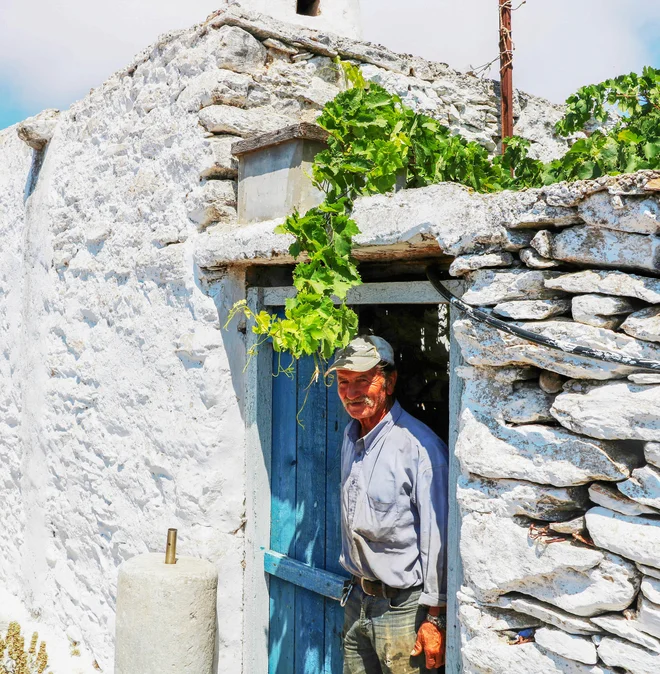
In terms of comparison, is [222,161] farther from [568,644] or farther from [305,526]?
[568,644]

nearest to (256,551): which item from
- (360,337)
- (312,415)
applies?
(312,415)

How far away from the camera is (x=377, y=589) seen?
9.32 feet

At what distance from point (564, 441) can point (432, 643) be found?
0.96 metres

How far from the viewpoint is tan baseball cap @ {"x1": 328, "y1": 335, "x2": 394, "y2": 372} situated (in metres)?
2.82

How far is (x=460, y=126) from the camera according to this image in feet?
14.5

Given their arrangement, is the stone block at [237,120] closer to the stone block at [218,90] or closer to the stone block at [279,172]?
the stone block at [218,90]

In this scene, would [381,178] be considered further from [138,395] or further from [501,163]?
[138,395]

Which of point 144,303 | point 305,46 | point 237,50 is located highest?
point 305,46

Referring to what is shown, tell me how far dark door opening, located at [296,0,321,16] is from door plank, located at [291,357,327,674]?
9.19ft

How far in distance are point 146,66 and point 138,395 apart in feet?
5.40

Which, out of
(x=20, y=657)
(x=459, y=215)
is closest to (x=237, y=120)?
(x=459, y=215)

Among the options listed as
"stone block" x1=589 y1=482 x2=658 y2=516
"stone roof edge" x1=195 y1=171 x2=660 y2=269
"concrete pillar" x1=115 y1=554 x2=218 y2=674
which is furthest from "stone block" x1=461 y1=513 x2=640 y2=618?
"concrete pillar" x1=115 y1=554 x2=218 y2=674

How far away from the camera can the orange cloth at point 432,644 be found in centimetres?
265

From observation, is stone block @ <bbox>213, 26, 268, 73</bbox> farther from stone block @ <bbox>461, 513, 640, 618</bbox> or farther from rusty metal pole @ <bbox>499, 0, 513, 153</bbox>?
stone block @ <bbox>461, 513, 640, 618</bbox>
